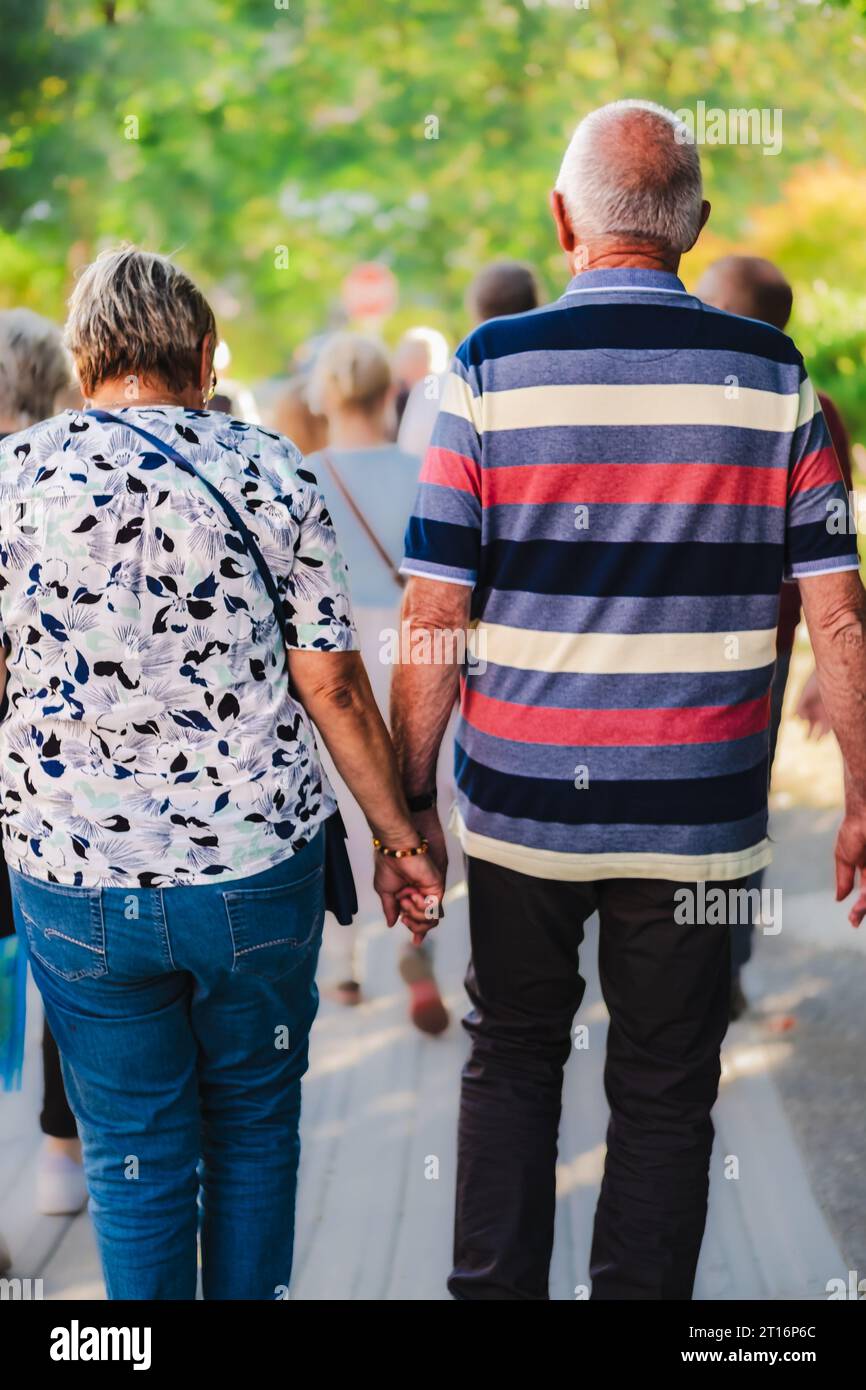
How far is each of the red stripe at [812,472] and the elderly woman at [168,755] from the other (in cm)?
79

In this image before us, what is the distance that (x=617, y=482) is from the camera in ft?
8.08

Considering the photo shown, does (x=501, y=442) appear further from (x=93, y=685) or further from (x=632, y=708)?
(x=93, y=685)

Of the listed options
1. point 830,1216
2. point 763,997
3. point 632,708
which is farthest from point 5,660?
point 763,997

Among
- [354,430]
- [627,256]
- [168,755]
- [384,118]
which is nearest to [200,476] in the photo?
[168,755]

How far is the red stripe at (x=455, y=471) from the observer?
2498 mm

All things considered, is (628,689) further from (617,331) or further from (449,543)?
(617,331)

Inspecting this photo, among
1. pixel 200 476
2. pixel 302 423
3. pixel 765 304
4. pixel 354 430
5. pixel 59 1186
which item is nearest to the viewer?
pixel 200 476

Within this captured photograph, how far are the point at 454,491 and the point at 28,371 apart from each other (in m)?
1.28

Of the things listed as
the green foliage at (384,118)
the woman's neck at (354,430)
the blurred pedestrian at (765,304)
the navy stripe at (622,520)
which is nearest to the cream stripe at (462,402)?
the navy stripe at (622,520)

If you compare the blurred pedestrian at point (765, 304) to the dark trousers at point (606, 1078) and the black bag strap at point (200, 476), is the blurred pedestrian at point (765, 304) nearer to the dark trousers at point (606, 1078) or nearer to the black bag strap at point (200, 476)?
the dark trousers at point (606, 1078)

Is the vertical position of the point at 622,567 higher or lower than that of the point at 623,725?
higher

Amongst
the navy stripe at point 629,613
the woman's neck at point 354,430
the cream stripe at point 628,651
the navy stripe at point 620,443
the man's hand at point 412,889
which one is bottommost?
the man's hand at point 412,889

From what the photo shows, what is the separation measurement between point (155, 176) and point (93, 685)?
42.6 ft

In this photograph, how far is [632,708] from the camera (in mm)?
2535
